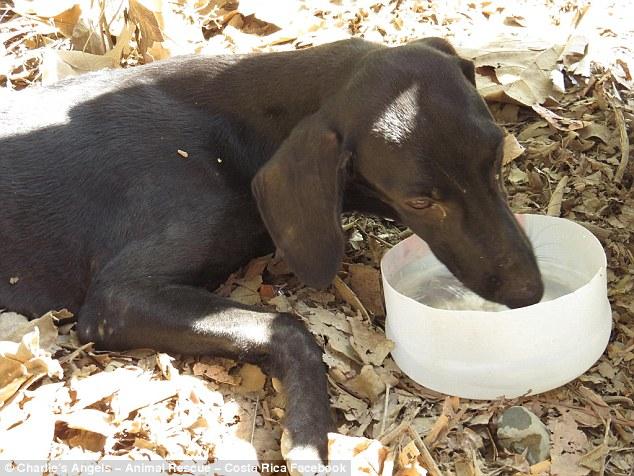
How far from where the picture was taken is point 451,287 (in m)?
3.30

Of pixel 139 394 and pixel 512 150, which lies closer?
pixel 139 394

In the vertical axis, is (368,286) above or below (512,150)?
below

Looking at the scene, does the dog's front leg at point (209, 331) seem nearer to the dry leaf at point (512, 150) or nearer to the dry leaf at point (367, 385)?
the dry leaf at point (367, 385)

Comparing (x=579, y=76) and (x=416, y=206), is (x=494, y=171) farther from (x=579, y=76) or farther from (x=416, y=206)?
(x=579, y=76)

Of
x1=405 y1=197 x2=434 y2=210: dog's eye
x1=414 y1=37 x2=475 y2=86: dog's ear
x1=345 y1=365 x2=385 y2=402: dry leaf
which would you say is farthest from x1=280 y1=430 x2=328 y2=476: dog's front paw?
x1=414 y1=37 x2=475 y2=86: dog's ear

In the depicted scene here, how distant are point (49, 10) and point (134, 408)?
8.35 feet

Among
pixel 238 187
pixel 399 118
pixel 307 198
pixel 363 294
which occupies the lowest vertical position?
pixel 363 294

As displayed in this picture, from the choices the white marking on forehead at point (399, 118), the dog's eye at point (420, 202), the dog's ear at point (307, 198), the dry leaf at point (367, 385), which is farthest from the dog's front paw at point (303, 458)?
the white marking on forehead at point (399, 118)

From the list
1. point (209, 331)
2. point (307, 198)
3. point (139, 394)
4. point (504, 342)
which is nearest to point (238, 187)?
point (307, 198)

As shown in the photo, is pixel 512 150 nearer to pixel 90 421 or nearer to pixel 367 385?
pixel 367 385

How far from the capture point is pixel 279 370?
296cm

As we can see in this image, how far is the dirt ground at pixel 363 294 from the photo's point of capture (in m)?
2.77

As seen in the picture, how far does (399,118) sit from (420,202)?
0.26 m

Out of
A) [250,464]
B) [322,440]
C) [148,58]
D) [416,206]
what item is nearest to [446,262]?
[416,206]
